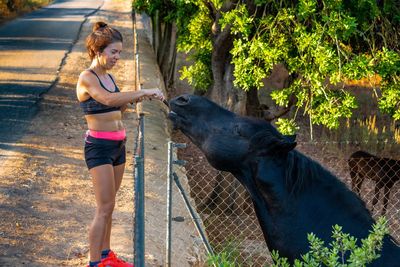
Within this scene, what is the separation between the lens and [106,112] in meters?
4.70

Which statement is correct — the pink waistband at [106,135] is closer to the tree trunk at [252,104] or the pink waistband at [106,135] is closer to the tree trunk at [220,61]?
the tree trunk at [220,61]

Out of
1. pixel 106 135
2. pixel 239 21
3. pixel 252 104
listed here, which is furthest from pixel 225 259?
pixel 252 104

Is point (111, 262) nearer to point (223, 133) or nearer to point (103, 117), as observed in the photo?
point (103, 117)

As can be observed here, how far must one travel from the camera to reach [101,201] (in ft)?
15.8

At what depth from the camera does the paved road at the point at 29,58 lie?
1342 centimetres

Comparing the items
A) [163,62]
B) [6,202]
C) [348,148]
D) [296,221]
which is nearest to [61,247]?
[6,202]

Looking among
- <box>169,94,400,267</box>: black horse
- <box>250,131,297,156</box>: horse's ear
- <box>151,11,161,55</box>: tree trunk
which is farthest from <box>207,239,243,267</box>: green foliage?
<box>151,11,161,55</box>: tree trunk

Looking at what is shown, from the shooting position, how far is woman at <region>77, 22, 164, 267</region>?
4.53 m

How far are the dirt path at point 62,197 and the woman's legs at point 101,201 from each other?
1.35m

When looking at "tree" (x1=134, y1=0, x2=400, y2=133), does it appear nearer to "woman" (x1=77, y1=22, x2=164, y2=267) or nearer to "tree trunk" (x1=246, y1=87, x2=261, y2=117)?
"tree trunk" (x1=246, y1=87, x2=261, y2=117)

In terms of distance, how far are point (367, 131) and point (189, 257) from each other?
11.0 metres

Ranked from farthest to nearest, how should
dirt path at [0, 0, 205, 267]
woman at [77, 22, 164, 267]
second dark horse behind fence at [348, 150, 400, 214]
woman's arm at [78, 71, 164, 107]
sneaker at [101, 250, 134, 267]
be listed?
second dark horse behind fence at [348, 150, 400, 214]
dirt path at [0, 0, 205, 267]
sneaker at [101, 250, 134, 267]
woman at [77, 22, 164, 267]
woman's arm at [78, 71, 164, 107]

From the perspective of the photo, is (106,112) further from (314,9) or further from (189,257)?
(314,9)

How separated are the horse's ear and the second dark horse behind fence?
8.47m
